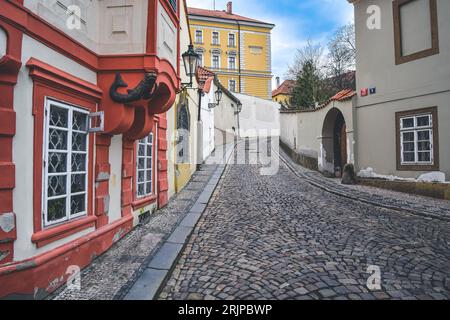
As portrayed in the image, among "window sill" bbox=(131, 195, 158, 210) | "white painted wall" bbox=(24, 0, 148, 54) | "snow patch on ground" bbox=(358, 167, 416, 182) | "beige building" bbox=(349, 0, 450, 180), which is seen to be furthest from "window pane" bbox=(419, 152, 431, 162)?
"white painted wall" bbox=(24, 0, 148, 54)

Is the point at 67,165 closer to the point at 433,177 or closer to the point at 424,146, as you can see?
the point at 433,177

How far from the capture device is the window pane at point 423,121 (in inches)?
334

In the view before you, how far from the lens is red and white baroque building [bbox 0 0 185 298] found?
109 inches

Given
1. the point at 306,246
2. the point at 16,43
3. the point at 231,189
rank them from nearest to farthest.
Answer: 1. the point at 16,43
2. the point at 306,246
3. the point at 231,189

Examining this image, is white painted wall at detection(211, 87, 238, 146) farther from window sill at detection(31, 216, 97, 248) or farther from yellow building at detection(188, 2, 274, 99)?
→ yellow building at detection(188, 2, 274, 99)

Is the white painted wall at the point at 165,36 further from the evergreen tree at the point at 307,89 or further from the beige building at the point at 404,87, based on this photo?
the evergreen tree at the point at 307,89

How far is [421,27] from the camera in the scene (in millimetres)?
8617

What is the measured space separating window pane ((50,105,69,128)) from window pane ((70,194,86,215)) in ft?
3.29

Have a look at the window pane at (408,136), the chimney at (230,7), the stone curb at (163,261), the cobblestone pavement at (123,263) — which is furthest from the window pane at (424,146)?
the chimney at (230,7)

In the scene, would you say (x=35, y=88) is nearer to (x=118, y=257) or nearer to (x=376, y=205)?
A: (x=118, y=257)

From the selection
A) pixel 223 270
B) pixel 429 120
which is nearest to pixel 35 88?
pixel 223 270

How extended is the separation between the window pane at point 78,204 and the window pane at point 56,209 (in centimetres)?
19

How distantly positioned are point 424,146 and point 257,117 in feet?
92.2

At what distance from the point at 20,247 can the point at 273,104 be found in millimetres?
37090
